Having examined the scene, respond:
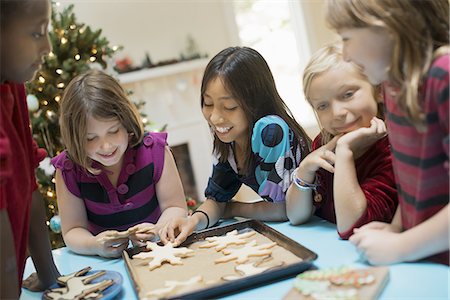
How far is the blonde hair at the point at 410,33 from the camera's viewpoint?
801 millimetres

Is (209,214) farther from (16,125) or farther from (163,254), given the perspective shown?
(16,125)

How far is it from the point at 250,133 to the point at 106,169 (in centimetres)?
44

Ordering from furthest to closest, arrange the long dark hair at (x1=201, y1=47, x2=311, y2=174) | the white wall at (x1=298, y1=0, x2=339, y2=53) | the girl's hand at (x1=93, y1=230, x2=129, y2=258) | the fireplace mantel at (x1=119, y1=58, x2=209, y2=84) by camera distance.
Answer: the white wall at (x1=298, y1=0, x2=339, y2=53), the fireplace mantel at (x1=119, y1=58, x2=209, y2=84), the long dark hair at (x1=201, y1=47, x2=311, y2=174), the girl's hand at (x1=93, y1=230, x2=129, y2=258)

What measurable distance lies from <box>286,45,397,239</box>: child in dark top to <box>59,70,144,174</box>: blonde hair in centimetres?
54

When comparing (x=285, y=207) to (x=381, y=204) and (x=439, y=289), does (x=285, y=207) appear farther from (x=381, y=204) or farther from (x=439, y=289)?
(x=439, y=289)

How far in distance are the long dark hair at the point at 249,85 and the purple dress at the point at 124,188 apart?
264 mm

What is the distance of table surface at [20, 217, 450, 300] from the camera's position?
83 cm

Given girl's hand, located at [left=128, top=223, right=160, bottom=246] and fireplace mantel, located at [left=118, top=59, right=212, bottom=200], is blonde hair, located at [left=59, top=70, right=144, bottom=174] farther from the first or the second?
fireplace mantel, located at [left=118, top=59, right=212, bottom=200]

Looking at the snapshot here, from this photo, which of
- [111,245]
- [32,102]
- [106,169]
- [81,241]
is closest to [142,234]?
[111,245]

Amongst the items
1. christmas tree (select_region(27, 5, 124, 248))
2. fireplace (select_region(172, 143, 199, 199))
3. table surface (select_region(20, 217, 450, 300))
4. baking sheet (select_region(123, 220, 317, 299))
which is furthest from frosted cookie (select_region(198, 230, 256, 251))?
fireplace (select_region(172, 143, 199, 199))

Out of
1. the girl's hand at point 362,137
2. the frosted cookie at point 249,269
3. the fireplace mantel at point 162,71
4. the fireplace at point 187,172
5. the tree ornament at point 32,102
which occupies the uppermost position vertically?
the tree ornament at point 32,102

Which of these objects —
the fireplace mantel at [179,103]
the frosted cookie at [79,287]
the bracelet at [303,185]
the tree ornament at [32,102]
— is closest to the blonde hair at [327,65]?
the bracelet at [303,185]

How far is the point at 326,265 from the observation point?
1.00m

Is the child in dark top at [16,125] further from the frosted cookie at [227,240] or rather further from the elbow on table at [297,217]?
the elbow on table at [297,217]
